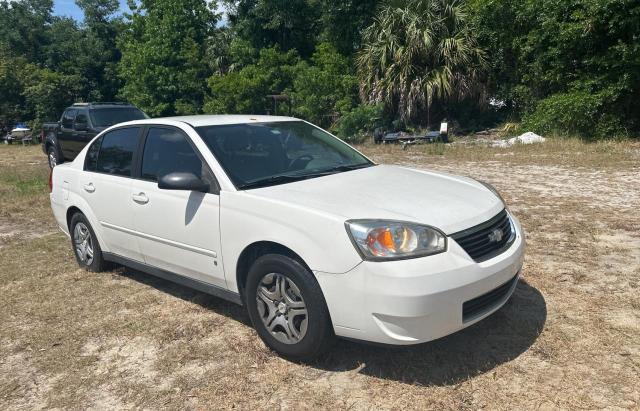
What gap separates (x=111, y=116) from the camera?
12.6 meters

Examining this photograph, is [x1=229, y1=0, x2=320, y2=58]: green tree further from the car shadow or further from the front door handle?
the car shadow

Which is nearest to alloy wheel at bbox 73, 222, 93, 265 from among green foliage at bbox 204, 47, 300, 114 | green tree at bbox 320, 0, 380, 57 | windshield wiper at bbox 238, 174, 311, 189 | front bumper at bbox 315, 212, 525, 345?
windshield wiper at bbox 238, 174, 311, 189

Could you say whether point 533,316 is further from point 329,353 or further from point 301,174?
point 301,174

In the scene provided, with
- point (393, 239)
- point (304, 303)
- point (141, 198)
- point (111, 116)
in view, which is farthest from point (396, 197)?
point (111, 116)

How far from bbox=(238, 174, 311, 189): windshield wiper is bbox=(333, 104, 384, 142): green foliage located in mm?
15217

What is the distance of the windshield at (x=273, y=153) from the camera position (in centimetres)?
386

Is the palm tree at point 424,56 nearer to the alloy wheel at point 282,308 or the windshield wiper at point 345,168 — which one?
the windshield wiper at point 345,168

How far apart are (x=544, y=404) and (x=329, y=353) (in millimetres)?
1269

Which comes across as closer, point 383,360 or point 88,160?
point 383,360

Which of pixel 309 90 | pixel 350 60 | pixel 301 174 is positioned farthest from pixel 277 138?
pixel 350 60

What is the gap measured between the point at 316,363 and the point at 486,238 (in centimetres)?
129

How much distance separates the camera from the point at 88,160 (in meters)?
5.22

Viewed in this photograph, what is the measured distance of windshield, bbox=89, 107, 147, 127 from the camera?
12.4 m

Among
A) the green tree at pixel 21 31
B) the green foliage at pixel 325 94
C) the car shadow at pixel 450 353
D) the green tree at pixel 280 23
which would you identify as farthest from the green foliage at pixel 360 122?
the green tree at pixel 21 31
